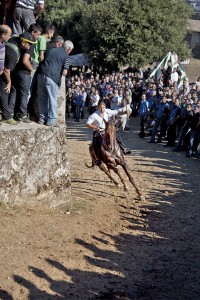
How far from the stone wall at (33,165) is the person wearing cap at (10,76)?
1.19 feet

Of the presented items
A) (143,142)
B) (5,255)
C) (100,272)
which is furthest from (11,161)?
(143,142)

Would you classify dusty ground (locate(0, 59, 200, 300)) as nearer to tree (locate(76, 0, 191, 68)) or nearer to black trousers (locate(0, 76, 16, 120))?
black trousers (locate(0, 76, 16, 120))

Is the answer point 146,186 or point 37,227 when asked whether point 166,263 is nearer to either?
point 37,227

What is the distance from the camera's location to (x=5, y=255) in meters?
9.47

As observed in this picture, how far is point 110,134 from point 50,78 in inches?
85.7

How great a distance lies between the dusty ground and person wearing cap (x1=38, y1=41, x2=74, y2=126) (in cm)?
204

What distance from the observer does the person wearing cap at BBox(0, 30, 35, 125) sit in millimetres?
11008

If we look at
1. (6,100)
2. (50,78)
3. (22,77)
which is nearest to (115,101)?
(50,78)

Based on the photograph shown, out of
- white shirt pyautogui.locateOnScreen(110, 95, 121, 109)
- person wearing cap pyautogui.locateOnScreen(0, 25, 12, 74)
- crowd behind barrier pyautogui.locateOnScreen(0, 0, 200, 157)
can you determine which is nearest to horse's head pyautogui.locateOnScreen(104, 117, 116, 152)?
crowd behind barrier pyautogui.locateOnScreen(0, 0, 200, 157)

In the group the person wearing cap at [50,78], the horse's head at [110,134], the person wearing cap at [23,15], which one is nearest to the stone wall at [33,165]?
the person wearing cap at [50,78]

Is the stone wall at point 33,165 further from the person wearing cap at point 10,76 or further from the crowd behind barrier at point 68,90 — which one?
the crowd behind barrier at point 68,90

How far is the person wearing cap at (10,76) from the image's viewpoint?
1101 cm

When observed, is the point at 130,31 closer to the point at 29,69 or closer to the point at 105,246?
the point at 29,69

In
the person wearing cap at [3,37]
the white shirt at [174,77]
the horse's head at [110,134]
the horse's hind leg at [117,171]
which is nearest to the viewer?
the person wearing cap at [3,37]
